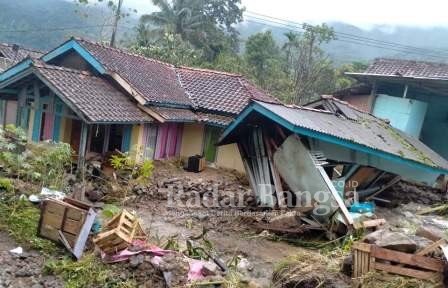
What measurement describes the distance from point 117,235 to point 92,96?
7.49 m

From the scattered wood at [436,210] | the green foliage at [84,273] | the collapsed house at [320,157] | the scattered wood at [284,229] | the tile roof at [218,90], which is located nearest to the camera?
the green foliage at [84,273]

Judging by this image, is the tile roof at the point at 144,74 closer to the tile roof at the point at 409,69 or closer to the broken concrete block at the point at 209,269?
the tile roof at the point at 409,69

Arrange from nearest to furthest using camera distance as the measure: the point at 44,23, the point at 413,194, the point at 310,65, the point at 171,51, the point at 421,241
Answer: the point at 421,241 → the point at 413,194 → the point at 310,65 → the point at 171,51 → the point at 44,23

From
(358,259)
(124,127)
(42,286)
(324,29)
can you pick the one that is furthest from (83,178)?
(324,29)

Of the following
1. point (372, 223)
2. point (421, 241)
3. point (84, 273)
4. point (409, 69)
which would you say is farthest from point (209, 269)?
point (409, 69)

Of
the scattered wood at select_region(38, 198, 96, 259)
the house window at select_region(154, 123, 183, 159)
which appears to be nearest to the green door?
the house window at select_region(154, 123, 183, 159)

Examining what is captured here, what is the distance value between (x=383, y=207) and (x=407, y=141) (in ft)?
7.54

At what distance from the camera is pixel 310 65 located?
29766 millimetres

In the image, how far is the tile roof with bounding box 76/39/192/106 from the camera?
15.6 m


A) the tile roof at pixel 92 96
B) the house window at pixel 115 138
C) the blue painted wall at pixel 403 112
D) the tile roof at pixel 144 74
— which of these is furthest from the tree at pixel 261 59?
the tile roof at pixel 92 96

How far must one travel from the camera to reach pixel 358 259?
5.95m

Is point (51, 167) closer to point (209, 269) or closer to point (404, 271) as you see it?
point (209, 269)

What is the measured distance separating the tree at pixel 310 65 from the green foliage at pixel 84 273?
24.1 meters

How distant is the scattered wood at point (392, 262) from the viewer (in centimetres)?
550
